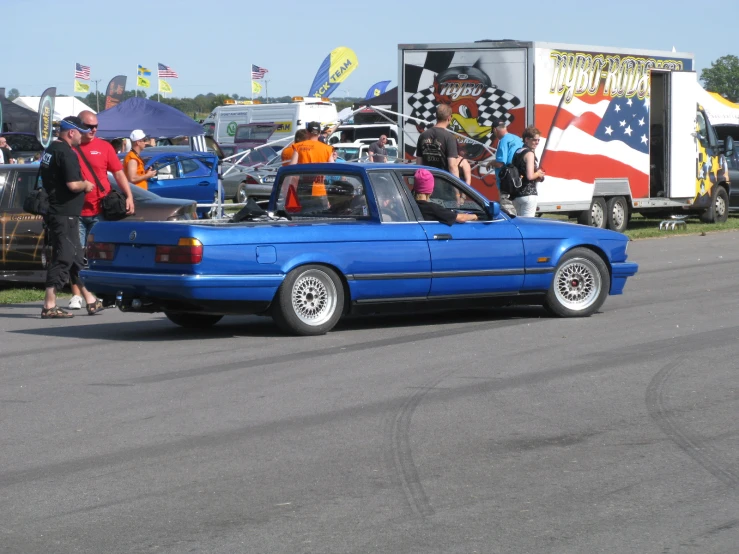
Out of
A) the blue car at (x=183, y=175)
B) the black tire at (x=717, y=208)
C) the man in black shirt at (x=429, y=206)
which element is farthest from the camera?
the blue car at (x=183, y=175)

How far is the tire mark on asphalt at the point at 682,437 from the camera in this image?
5.52 meters

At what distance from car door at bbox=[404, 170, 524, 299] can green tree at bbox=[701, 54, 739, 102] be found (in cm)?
12826

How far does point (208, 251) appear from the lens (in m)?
9.20

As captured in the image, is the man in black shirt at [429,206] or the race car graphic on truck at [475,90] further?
the race car graphic on truck at [475,90]

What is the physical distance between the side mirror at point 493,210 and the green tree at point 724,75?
12827 cm

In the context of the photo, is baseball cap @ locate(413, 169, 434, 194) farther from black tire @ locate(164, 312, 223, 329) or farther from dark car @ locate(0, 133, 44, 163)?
dark car @ locate(0, 133, 44, 163)

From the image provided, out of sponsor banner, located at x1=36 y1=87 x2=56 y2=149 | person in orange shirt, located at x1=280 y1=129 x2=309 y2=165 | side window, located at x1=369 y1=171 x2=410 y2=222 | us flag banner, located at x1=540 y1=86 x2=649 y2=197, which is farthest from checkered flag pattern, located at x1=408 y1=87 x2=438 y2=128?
side window, located at x1=369 y1=171 x2=410 y2=222

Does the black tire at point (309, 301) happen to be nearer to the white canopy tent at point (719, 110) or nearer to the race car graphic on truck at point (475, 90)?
the race car graphic on truck at point (475, 90)

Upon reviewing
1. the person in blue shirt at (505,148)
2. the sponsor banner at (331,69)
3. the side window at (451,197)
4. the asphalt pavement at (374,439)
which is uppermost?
the sponsor banner at (331,69)

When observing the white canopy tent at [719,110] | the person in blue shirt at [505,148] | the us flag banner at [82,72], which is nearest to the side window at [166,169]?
the person in blue shirt at [505,148]

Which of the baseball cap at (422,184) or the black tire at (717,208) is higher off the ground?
the baseball cap at (422,184)

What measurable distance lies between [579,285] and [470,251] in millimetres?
Answer: 1296

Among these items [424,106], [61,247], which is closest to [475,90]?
[424,106]

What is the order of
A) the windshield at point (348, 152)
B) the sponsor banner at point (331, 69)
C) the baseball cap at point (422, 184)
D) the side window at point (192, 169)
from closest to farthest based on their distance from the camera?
the baseball cap at point (422, 184), the side window at point (192, 169), the windshield at point (348, 152), the sponsor banner at point (331, 69)
